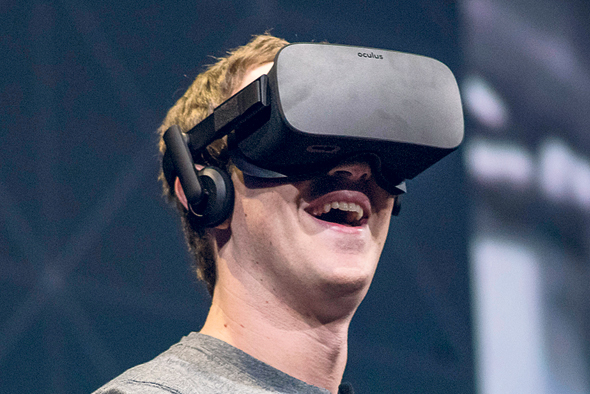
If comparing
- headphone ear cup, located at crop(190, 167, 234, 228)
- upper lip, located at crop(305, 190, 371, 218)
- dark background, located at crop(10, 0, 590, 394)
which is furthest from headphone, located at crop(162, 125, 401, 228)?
dark background, located at crop(10, 0, 590, 394)

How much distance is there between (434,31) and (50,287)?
1.39 metres

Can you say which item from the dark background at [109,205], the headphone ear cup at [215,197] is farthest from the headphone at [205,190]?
the dark background at [109,205]

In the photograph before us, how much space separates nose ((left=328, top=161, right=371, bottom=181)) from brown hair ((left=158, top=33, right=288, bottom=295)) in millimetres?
152

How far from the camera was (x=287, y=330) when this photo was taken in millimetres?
746

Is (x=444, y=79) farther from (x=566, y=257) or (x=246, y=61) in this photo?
(x=566, y=257)

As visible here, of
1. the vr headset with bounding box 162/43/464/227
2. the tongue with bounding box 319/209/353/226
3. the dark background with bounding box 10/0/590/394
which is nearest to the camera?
the vr headset with bounding box 162/43/464/227

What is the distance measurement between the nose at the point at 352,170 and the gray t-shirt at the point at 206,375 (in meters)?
0.25

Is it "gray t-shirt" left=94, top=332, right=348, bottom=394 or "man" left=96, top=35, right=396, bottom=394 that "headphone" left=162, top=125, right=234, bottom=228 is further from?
"gray t-shirt" left=94, top=332, right=348, bottom=394

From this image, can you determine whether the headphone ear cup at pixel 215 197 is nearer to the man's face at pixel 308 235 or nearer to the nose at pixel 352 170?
the man's face at pixel 308 235

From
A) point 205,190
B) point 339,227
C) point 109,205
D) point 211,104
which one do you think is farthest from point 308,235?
Result: point 109,205

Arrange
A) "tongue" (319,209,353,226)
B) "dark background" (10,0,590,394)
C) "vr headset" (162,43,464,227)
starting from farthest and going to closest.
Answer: "dark background" (10,0,590,394)
"tongue" (319,209,353,226)
"vr headset" (162,43,464,227)

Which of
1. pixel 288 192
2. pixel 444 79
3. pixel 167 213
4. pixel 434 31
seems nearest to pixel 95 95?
pixel 167 213

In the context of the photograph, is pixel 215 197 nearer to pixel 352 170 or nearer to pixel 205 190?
pixel 205 190

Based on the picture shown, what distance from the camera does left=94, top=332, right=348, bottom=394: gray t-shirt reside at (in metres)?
0.67
